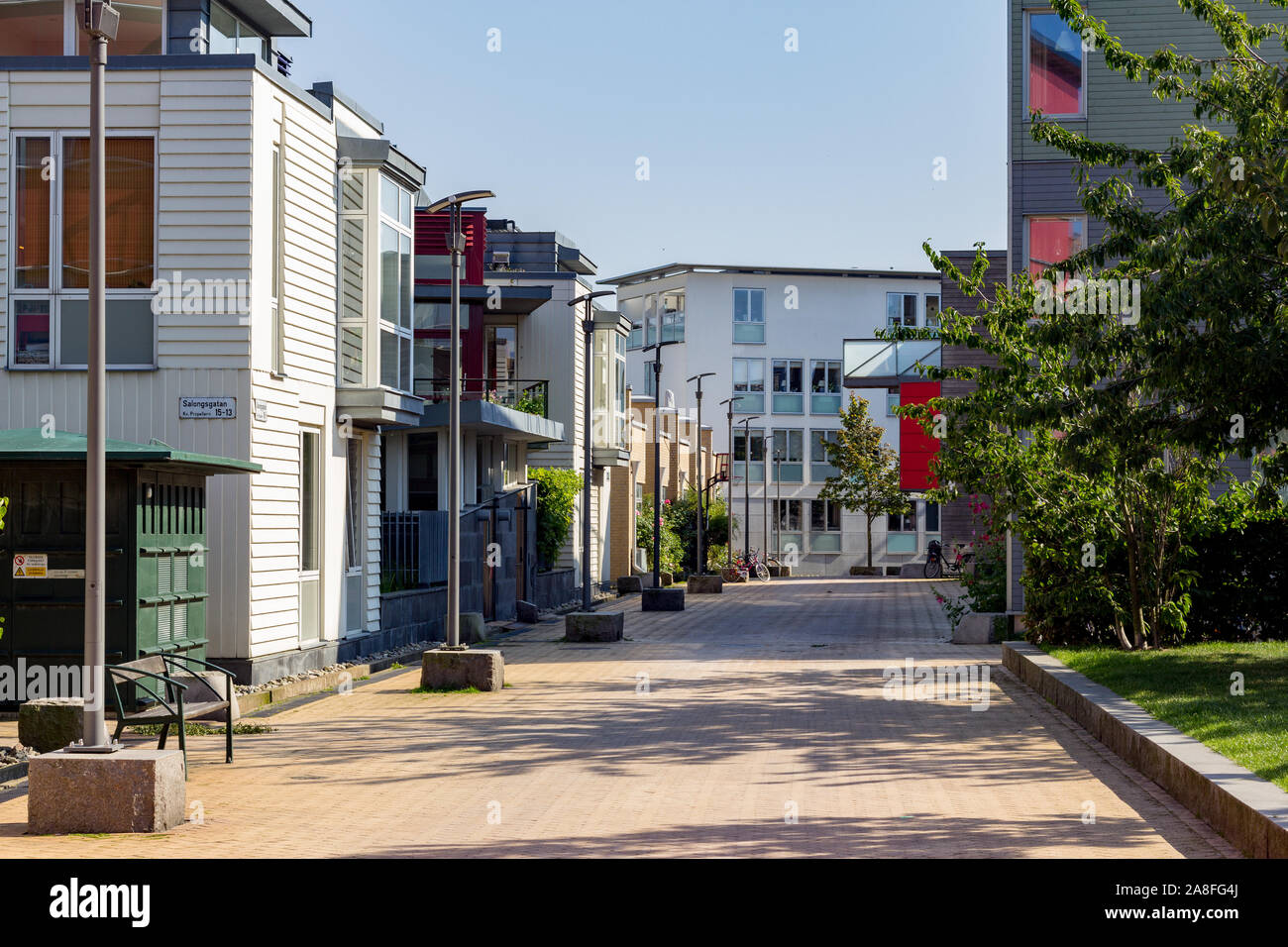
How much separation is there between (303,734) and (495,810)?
4.51 meters

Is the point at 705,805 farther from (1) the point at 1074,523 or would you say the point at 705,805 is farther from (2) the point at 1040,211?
(2) the point at 1040,211

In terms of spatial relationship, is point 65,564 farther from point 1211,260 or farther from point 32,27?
point 1211,260

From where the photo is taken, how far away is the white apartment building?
77062mm

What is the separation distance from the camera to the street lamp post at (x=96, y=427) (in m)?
8.65

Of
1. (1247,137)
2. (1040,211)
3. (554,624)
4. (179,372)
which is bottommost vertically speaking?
(554,624)

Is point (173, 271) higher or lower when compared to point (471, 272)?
lower

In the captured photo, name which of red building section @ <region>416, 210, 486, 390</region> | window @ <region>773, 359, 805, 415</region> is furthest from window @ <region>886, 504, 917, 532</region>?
red building section @ <region>416, 210, 486, 390</region>

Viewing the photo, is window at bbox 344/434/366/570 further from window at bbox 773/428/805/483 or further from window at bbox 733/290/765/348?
window at bbox 733/290/765/348

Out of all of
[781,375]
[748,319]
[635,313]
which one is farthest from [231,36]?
[635,313]

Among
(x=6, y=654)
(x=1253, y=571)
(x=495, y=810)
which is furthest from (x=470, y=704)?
(x=1253, y=571)

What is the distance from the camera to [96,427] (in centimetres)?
877

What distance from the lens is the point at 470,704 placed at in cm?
1578

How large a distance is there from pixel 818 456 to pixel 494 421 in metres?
50.9
